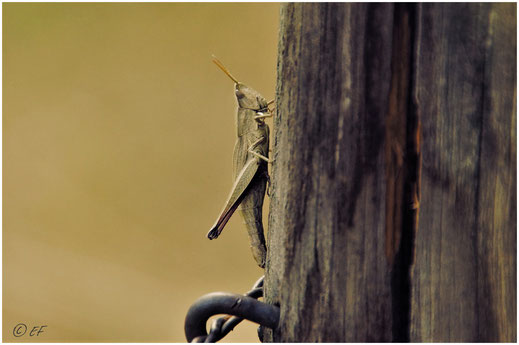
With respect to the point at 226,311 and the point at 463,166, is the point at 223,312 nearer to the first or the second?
the point at 226,311

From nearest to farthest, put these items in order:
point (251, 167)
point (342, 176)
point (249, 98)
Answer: point (342, 176)
point (251, 167)
point (249, 98)

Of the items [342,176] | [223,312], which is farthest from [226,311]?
[342,176]

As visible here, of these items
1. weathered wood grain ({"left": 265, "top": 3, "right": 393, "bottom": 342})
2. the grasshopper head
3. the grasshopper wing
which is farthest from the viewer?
the grasshopper head

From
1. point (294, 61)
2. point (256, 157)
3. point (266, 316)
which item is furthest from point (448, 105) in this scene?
point (256, 157)

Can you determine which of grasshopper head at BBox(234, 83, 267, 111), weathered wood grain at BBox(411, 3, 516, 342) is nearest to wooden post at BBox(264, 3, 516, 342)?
weathered wood grain at BBox(411, 3, 516, 342)

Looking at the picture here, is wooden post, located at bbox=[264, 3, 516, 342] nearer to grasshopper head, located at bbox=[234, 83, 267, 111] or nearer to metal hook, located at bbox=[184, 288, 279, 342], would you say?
metal hook, located at bbox=[184, 288, 279, 342]
